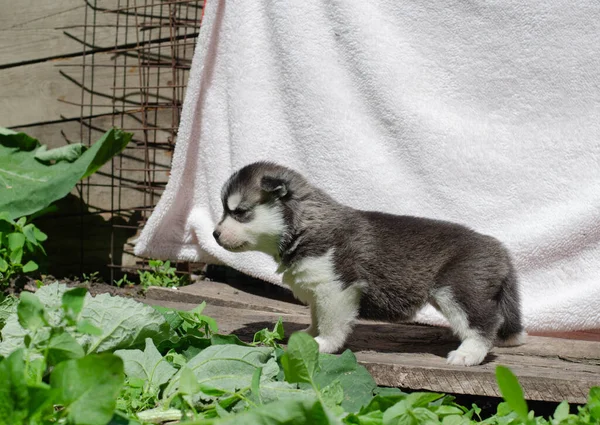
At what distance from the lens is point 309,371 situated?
1986mm

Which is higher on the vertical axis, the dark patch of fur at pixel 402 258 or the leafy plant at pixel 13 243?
the dark patch of fur at pixel 402 258

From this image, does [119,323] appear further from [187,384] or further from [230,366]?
[187,384]

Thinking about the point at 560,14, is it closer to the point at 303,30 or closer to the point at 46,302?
the point at 303,30

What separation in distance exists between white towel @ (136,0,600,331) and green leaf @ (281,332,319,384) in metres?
1.88

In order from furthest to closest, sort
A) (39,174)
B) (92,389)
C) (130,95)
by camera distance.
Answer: (130,95)
(39,174)
(92,389)

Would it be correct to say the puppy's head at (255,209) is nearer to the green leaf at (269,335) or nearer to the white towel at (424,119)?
the green leaf at (269,335)

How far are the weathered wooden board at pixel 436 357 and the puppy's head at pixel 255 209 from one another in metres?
0.39

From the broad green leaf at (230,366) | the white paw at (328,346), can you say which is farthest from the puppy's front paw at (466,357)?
the broad green leaf at (230,366)

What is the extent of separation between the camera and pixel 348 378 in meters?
2.29

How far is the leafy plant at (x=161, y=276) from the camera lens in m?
4.73

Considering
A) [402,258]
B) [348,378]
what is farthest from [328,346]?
[348,378]

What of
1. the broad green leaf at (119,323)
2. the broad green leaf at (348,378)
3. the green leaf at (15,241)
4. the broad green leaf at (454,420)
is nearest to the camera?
the broad green leaf at (454,420)

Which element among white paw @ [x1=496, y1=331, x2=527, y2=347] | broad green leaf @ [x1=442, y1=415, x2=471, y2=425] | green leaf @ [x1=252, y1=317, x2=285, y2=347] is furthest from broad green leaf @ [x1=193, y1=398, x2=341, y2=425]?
white paw @ [x1=496, y1=331, x2=527, y2=347]

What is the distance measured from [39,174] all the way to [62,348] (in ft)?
8.96
